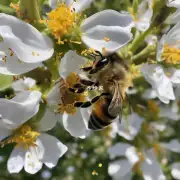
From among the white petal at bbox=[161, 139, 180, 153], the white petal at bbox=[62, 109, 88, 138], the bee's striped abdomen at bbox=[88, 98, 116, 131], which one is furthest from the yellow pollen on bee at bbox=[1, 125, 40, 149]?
the white petal at bbox=[161, 139, 180, 153]

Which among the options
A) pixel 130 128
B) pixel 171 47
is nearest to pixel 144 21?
pixel 171 47

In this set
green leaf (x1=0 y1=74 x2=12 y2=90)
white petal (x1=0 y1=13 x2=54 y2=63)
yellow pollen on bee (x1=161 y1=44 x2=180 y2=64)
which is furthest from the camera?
yellow pollen on bee (x1=161 y1=44 x2=180 y2=64)

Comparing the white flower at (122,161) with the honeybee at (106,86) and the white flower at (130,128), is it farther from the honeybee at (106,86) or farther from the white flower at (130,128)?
the honeybee at (106,86)

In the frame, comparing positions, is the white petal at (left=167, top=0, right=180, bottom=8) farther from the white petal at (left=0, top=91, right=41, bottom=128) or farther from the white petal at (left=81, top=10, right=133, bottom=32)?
the white petal at (left=0, top=91, right=41, bottom=128)

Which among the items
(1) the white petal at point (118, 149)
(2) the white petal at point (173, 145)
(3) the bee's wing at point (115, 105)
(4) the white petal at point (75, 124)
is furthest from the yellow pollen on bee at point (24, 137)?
(2) the white petal at point (173, 145)

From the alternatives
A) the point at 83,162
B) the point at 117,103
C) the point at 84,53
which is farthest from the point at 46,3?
the point at 83,162
